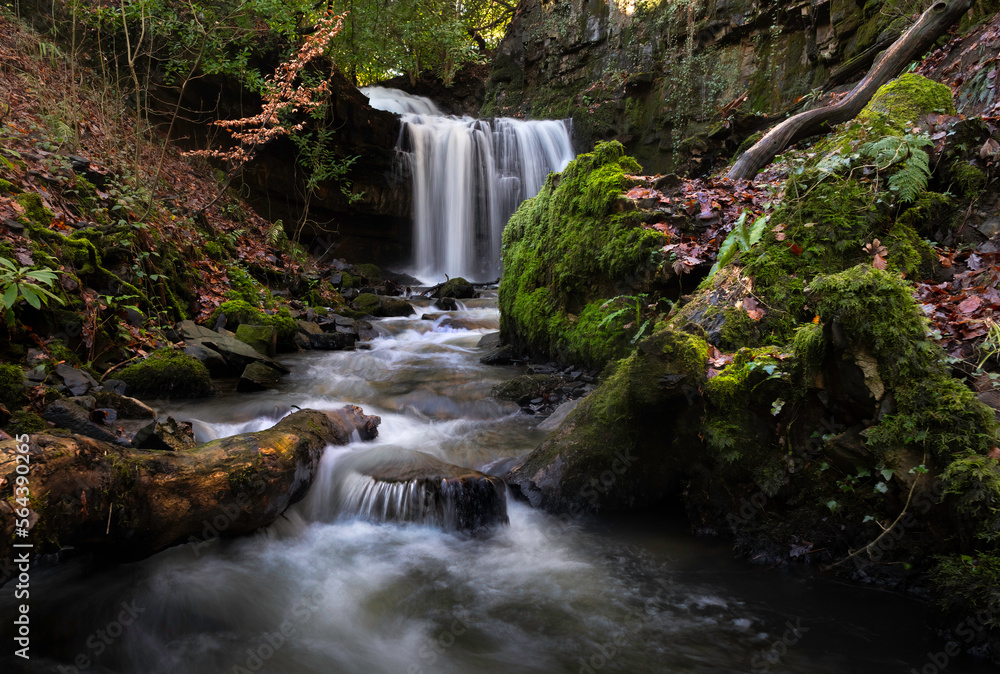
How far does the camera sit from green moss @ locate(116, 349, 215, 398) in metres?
5.75

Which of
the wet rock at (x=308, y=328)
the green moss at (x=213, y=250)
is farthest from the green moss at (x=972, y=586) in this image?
the green moss at (x=213, y=250)

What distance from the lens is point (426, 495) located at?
4129 mm

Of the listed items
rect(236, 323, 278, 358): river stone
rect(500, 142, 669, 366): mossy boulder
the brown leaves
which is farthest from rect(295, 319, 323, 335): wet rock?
the brown leaves

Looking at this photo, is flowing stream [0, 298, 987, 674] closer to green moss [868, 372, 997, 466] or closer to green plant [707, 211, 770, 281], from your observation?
green moss [868, 372, 997, 466]

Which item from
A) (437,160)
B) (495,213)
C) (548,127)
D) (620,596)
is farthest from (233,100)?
(620,596)

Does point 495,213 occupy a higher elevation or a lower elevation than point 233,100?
lower

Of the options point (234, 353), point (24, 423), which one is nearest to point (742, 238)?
point (24, 423)

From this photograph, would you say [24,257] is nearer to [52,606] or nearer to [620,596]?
[52,606]

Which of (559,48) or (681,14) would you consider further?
(559,48)

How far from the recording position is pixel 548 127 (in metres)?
18.0

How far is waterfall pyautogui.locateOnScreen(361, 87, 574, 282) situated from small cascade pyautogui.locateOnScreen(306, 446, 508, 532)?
12.6 meters

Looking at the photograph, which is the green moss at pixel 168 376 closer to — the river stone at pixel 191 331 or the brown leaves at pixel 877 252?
the river stone at pixel 191 331

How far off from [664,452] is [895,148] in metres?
3.02

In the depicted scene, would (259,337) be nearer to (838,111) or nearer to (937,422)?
(937,422)
